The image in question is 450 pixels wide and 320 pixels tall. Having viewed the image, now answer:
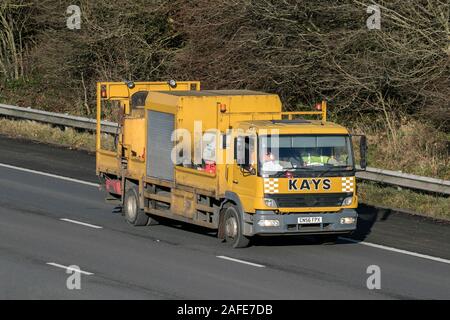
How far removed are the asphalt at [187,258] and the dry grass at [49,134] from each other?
263 inches

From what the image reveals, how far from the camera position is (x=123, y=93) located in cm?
2397

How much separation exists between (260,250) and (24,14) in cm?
2302

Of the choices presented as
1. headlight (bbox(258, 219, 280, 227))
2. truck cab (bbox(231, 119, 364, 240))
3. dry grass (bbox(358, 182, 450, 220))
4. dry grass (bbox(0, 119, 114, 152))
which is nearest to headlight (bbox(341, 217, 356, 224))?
truck cab (bbox(231, 119, 364, 240))

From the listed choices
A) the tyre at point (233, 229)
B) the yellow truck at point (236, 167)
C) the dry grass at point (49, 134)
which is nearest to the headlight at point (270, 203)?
the yellow truck at point (236, 167)

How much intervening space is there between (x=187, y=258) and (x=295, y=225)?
6.02 ft

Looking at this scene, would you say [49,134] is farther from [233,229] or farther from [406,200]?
[233,229]

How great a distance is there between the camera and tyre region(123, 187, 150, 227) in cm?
2261

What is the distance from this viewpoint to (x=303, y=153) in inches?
782

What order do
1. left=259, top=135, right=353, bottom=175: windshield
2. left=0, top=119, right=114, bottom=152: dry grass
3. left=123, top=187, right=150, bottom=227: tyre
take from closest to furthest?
left=259, top=135, right=353, bottom=175: windshield < left=123, top=187, right=150, bottom=227: tyre < left=0, top=119, right=114, bottom=152: dry grass

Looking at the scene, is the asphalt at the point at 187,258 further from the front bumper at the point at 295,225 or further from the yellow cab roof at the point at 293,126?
the yellow cab roof at the point at 293,126

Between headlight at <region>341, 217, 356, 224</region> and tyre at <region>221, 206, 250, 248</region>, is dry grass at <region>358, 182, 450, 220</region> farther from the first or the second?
tyre at <region>221, 206, 250, 248</region>

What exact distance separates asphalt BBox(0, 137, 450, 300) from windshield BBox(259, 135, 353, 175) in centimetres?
143
